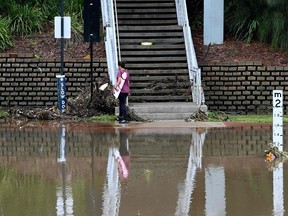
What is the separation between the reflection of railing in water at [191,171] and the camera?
9.52 meters

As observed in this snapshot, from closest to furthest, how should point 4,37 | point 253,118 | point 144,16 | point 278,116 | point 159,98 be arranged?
point 278,116 → point 253,118 → point 159,98 → point 4,37 → point 144,16

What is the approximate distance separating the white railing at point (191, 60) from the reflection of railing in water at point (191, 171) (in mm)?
2417

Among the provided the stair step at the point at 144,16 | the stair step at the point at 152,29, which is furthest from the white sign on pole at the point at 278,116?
the stair step at the point at 144,16

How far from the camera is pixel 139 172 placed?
11.8 m

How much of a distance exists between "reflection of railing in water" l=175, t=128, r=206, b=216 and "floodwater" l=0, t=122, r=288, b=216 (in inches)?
0.6

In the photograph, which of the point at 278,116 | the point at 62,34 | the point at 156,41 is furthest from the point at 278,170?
the point at 156,41

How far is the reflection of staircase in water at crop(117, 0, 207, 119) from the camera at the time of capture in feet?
62.2

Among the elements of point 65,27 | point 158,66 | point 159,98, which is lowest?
point 159,98

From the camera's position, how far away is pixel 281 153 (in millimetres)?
12930

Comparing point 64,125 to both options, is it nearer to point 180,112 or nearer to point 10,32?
point 180,112

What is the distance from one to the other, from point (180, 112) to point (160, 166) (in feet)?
20.6

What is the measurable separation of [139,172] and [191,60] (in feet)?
28.4

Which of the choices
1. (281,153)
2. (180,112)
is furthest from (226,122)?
(281,153)

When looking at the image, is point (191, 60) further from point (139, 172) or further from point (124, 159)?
point (139, 172)
